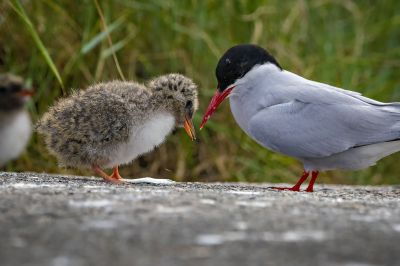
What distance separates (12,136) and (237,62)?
1.37 metres

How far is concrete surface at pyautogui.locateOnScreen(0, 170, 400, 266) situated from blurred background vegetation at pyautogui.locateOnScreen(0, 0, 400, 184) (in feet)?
7.62

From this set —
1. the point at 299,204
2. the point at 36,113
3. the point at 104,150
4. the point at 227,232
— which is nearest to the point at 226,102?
the point at 36,113

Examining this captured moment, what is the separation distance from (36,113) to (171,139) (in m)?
1.02

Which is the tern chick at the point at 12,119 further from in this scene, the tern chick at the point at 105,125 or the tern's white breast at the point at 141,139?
the tern's white breast at the point at 141,139

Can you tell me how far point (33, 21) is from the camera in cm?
558

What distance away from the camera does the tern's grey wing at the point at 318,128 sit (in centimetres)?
409

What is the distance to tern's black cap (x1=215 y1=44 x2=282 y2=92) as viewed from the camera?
439 centimetres

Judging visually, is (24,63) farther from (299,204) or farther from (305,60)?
(299,204)

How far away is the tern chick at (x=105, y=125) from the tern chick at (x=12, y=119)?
0.94 feet

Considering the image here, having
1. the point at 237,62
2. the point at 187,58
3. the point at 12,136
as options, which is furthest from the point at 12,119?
the point at 187,58

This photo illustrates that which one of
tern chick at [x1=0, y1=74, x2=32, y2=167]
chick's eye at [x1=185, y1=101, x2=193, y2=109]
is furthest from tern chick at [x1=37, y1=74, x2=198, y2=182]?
tern chick at [x1=0, y1=74, x2=32, y2=167]

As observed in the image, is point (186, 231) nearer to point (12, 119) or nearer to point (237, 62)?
point (12, 119)

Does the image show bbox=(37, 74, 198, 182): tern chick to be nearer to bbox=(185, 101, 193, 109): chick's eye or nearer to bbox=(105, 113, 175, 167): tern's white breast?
bbox=(105, 113, 175, 167): tern's white breast

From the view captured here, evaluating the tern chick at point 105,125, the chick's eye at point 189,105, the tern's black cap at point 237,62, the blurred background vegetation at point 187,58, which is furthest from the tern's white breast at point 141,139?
the blurred background vegetation at point 187,58
